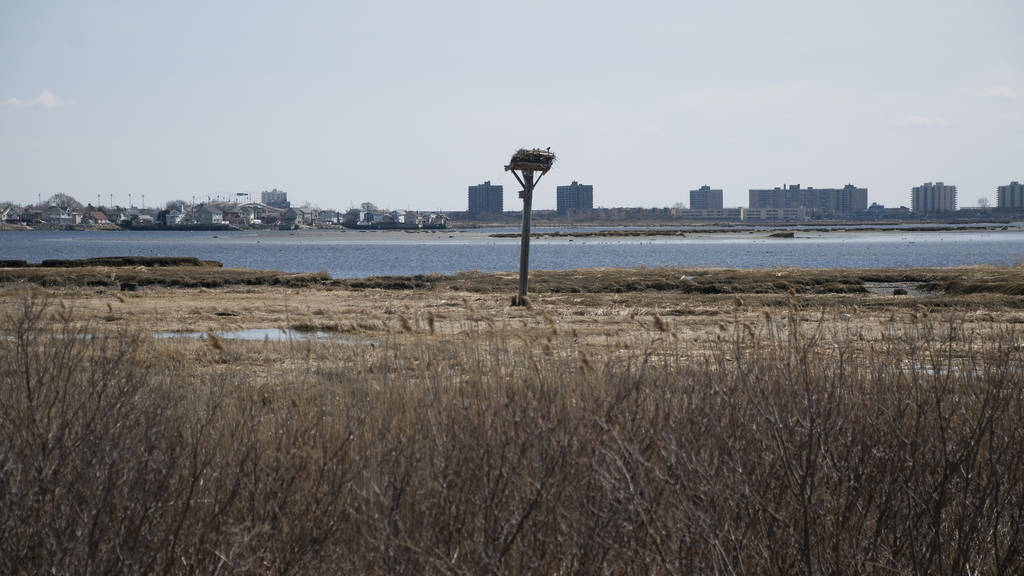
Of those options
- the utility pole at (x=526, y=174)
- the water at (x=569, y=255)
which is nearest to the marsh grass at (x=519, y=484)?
the utility pole at (x=526, y=174)

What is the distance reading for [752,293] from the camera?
98.3 feet

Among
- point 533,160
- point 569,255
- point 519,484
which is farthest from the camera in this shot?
point 569,255

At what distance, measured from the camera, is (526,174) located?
26.4m

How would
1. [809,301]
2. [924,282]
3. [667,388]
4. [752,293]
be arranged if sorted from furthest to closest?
1. [924,282]
2. [752,293]
3. [809,301]
4. [667,388]

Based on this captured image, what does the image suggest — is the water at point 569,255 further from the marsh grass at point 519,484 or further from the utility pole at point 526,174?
the marsh grass at point 519,484

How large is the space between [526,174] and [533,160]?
2.01 feet

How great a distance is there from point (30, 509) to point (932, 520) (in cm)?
543

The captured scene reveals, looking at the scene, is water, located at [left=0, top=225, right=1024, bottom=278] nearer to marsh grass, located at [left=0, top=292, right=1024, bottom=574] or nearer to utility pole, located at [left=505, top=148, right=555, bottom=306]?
utility pole, located at [left=505, top=148, right=555, bottom=306]

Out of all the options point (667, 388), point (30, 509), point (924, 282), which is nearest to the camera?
point (30, 509)

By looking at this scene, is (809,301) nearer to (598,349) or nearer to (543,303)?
(543,303)

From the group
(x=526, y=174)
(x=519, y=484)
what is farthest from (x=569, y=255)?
(x=519, y=484)

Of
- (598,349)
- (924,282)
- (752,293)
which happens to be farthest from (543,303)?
(924,282)

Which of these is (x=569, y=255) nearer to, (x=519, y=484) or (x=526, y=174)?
(x=526, y=174)

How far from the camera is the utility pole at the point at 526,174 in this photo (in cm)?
2578
